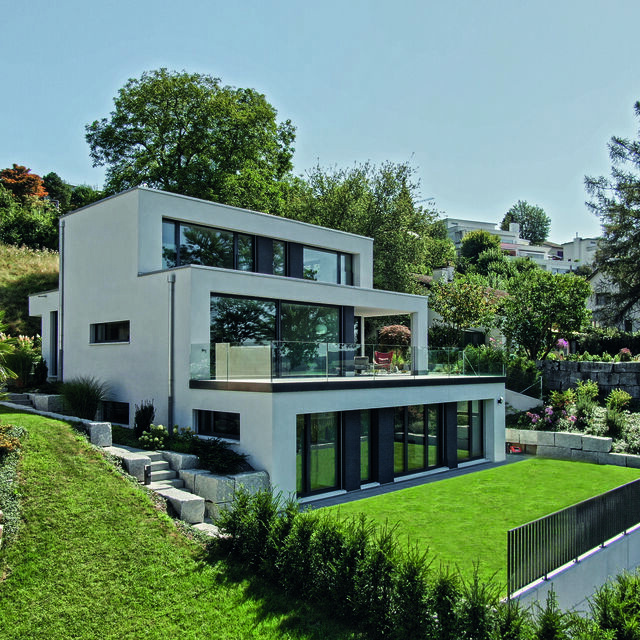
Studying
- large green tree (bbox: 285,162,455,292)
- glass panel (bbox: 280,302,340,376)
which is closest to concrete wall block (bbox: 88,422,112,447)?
glass panel (bbox: 280,302,340,376)

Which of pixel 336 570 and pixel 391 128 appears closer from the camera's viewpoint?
pixel 336 570

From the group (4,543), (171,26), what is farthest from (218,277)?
(4,543)

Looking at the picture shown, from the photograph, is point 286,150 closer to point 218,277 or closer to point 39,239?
point 39,239

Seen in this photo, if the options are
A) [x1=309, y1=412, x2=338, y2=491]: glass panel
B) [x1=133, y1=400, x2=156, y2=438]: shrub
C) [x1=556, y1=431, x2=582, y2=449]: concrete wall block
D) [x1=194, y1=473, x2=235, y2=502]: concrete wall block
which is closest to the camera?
[x1=194, y1=473, x2=235, y2=502]: concrete wall block

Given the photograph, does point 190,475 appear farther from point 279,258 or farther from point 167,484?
point 279,258

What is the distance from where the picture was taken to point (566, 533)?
955 centimetres

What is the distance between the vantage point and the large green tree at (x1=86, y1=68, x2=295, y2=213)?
30.2m

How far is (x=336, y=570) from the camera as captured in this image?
26.6 feet

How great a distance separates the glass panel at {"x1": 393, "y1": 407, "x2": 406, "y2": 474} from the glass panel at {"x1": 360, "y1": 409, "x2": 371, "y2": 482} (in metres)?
1.12

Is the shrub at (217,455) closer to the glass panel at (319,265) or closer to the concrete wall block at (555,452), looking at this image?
the glass panel at (319,265)

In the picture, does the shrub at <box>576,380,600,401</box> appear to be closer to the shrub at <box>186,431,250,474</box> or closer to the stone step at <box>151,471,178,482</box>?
the shrub at <box>186,431,250,474</box>

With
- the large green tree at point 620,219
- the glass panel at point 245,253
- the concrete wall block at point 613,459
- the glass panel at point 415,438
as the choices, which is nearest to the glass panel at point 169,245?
the glass panel at point 245,253

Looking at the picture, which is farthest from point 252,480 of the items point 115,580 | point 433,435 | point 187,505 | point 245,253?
point 245,253

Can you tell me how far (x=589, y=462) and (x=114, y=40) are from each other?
62.3 feet
